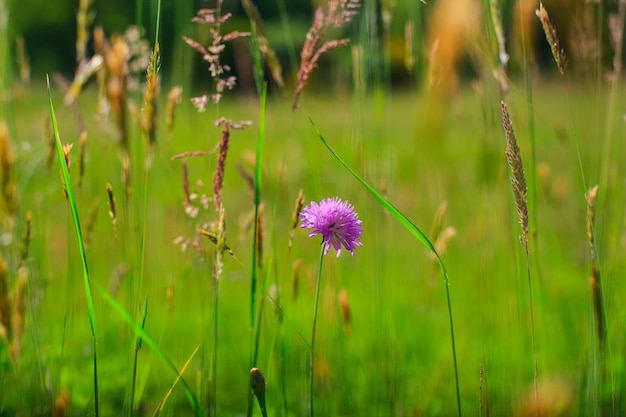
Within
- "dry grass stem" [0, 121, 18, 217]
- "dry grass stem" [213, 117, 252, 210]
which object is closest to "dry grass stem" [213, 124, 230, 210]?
"dry grass stem" [213, 117, 252, 210]

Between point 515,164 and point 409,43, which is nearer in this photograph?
point 515,164

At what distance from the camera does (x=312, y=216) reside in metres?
0.73

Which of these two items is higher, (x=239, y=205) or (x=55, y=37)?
(x=55, y=37)

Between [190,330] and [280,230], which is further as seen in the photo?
[280,230]

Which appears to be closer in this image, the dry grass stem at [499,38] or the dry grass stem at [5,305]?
the dry grass stem at [5,305]

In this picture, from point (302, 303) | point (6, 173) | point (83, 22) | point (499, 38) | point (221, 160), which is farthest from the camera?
point (302, 303)

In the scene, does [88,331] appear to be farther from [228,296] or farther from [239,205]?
[239,205]

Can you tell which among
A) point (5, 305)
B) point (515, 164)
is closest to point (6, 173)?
point (5, 305)

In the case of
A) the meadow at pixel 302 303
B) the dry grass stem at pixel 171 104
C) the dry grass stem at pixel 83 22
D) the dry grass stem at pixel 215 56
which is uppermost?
the dry grass stem at pixel 83 22

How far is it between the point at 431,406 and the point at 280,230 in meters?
2.24

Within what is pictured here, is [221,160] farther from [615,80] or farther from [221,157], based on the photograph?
[615,80]

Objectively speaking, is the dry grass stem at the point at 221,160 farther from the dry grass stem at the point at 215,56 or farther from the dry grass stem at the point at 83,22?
the dry grass stem at the point at 83,22

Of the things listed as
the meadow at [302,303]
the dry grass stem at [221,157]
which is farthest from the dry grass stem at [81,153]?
the dry grass stem at [221,157]

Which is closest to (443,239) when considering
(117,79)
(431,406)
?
(431,406)
